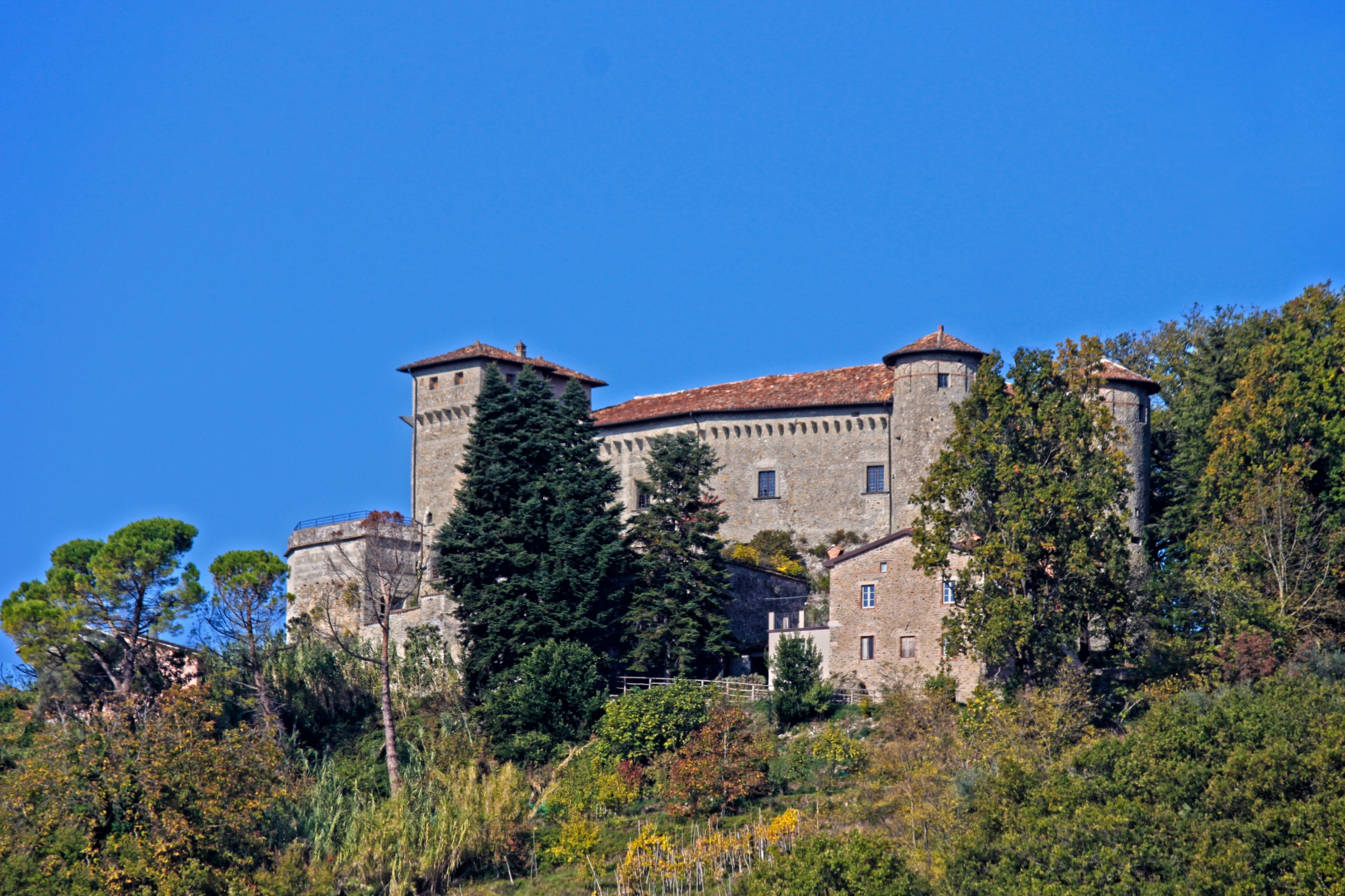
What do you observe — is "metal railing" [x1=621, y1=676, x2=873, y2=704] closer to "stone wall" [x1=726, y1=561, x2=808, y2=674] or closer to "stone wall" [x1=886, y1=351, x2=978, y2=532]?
"stone wall" [x1=726, y1=561, x2=808, y2=674]

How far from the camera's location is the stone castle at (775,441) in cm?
5797

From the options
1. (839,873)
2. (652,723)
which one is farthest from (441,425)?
(839,873)

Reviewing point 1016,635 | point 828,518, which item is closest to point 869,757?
point 1016,635

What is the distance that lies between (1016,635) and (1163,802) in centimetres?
1025

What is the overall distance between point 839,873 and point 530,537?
825 inches

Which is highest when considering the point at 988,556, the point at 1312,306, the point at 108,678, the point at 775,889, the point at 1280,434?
the point at 1312,306

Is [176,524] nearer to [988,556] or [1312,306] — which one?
[988,556]

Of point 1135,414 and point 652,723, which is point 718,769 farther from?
point 1135,414

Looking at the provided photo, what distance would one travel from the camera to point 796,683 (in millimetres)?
46531

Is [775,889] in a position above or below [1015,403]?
below

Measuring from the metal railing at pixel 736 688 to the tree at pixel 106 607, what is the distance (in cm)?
1317

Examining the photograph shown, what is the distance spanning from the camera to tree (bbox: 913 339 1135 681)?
4250cm

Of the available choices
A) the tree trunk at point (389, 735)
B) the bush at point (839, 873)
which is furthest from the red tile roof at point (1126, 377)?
the bush at point (839, 873)

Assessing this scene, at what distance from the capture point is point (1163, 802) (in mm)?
32062
